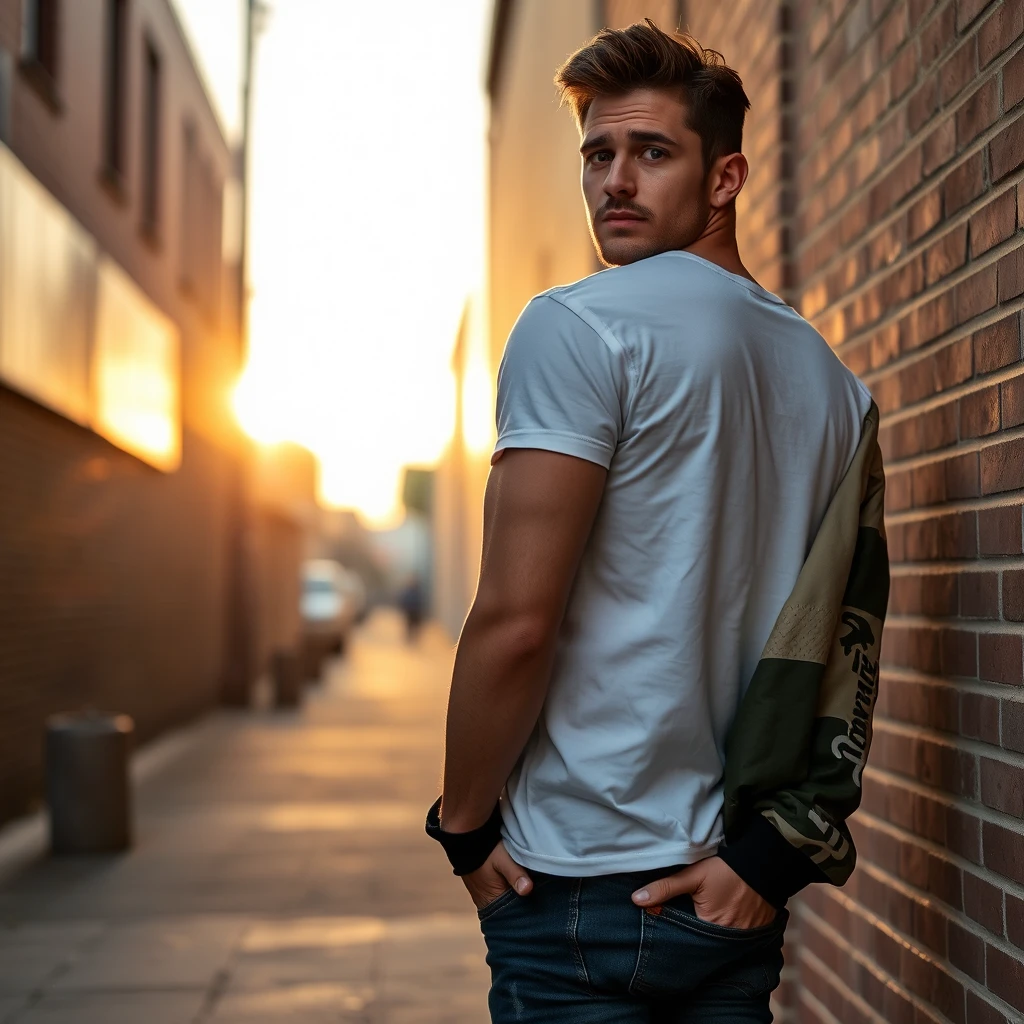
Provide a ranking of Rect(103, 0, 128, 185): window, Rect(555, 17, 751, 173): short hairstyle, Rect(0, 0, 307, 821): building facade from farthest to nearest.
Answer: Rect(103, 0, 128, 185): window < Rect(0, 0, 307, 821): building facade < Rect(555, 17, 751, 173): short hairstyle

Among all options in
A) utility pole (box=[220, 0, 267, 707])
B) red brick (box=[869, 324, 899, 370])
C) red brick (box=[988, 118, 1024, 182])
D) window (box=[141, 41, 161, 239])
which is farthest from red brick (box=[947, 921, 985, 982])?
utility pole (box=[220, 0, 267, 707])

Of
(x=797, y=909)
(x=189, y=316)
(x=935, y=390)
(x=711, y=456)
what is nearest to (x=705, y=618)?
(x=711, y=456)

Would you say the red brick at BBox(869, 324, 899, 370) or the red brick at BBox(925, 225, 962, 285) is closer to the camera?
the red brick at BBox(925, 225, 962, 285)

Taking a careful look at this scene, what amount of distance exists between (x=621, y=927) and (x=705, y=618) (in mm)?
418

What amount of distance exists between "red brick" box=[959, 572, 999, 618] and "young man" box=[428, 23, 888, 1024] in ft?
1.79

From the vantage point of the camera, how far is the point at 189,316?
622 inches

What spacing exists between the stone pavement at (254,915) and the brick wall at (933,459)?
2.11 m

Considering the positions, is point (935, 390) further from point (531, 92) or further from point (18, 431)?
point (531, 92)

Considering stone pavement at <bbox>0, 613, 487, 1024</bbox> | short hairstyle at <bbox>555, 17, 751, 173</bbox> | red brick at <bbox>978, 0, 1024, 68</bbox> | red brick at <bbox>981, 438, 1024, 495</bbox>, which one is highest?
red brick at <bbox>978, 0, 1024, 68</bbox>

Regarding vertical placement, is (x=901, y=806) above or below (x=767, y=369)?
below

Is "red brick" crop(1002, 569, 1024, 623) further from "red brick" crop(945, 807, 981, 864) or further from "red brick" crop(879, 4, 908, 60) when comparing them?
"red brick" crop(879, 4, 908, 60)

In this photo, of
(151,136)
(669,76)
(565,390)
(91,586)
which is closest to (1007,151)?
(669,76)

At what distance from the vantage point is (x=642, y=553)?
1.79 metres

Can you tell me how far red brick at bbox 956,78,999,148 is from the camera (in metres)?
2.33
